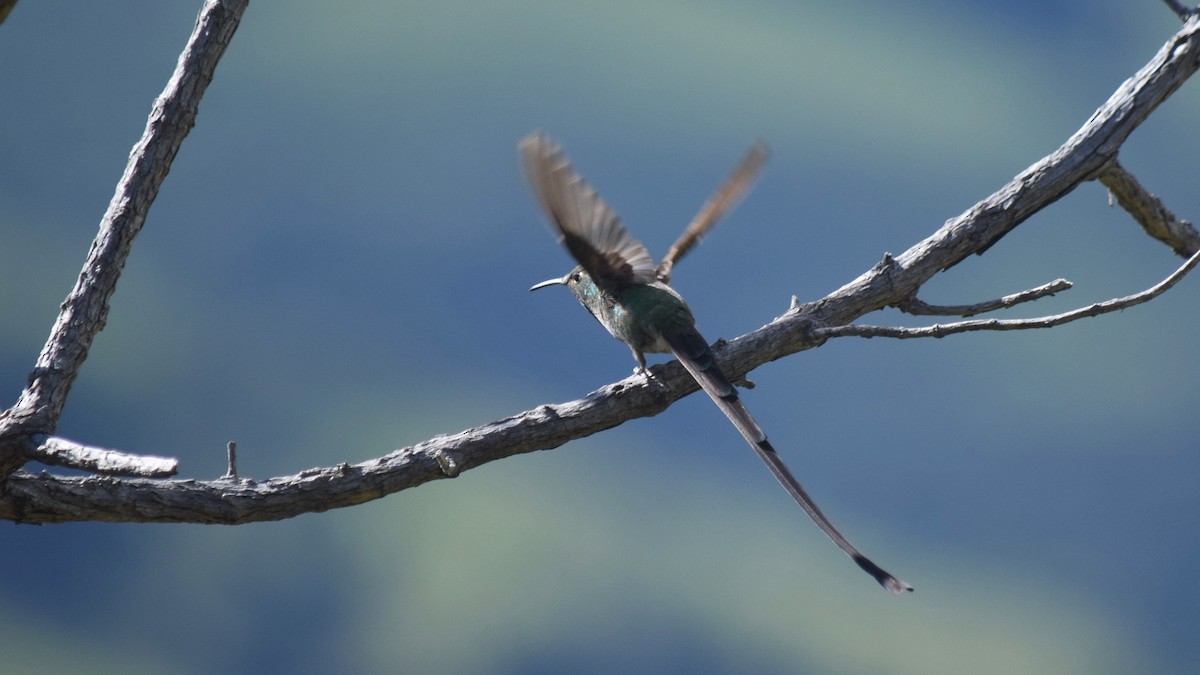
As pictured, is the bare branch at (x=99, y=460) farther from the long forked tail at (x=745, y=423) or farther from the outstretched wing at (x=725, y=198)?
the outstretched wing at (x=725, y=198)

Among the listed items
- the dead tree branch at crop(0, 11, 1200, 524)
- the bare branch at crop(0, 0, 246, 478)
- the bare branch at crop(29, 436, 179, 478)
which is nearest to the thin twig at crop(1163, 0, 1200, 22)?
the dead tree branch at crop(0, 11, 1200, 524)

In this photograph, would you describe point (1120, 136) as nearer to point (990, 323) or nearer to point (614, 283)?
point (990, 323)

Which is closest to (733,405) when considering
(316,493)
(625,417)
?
(625,417)

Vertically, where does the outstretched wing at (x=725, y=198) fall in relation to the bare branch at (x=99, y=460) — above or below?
above

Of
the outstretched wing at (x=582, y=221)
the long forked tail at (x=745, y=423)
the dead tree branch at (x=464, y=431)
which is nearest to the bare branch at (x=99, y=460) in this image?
the dead tree branch at (x=464, y=431)

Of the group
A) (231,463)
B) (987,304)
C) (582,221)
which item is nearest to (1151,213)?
(987,304)

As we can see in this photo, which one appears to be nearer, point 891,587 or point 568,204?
point 891,587

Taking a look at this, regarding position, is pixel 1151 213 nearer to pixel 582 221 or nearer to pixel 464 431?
pixel 582 221
